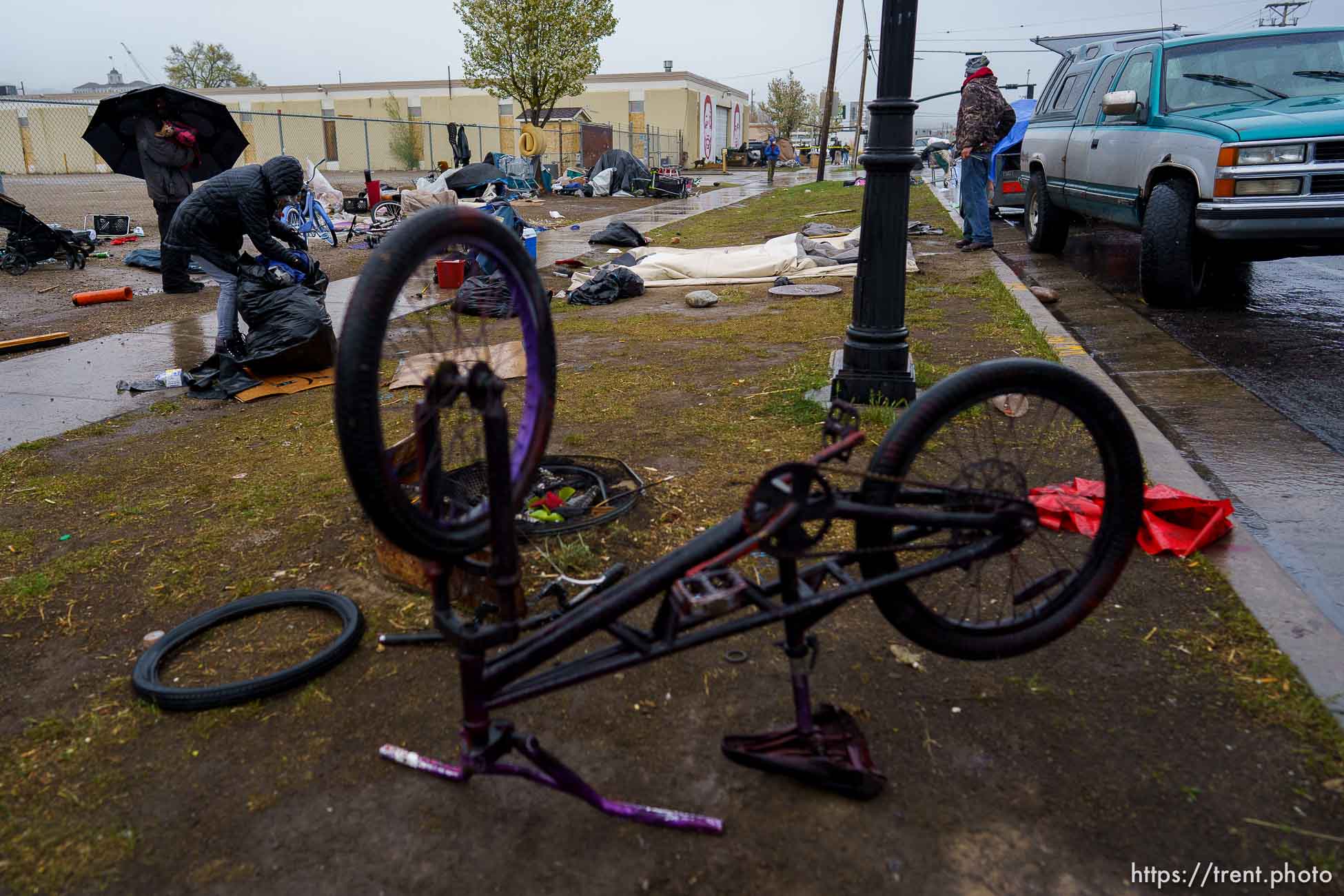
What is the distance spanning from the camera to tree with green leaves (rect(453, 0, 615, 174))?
30.7m

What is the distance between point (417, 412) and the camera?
2.25m

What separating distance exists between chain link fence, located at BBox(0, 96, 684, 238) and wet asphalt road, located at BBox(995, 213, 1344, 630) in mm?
17350

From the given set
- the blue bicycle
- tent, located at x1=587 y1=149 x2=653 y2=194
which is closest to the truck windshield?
the blue bicycle

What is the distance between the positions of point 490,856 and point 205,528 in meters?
2.50

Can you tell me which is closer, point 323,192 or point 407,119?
point 323,192

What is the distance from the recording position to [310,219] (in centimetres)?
1458

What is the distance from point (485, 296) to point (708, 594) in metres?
3.79

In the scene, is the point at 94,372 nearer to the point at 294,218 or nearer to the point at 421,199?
the point at 294,218

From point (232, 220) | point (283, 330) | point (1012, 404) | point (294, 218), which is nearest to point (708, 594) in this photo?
point (1012, 404)

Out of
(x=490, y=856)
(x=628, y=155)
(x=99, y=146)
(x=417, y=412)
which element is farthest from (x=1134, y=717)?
(x=628, y=155)

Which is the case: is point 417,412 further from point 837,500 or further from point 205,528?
point 205,528

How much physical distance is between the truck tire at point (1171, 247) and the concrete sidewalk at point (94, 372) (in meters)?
5.95

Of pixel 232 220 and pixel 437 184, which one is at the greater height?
pixel 437 184

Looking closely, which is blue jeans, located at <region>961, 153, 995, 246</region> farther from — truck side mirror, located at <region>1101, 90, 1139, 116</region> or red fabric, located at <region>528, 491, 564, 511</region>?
red fabric, located at <region>528, 491, 564, 511</region>
